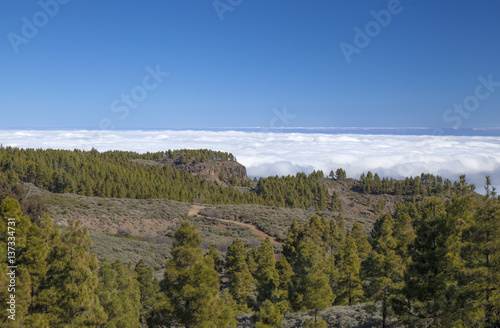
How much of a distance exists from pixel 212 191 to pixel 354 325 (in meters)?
113

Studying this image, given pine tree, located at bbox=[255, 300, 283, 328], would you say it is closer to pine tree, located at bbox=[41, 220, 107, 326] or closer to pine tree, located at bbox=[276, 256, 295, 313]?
pine tree, located at bbox=[276, 256, 295, 313]

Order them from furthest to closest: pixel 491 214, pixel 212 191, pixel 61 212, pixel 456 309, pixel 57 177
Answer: pixel 212 191, pixel 57 177, pixel 61 212, pixel 491 214, pixel 456 309

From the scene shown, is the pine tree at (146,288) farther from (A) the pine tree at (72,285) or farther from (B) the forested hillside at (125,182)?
(B) the forested hillside at (125,182)

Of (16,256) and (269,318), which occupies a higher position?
(16,256)

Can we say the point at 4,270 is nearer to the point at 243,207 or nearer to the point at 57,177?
the point at 243,207

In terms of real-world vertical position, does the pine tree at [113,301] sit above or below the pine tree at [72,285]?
below

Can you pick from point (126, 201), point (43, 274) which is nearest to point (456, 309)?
point (43, 274)

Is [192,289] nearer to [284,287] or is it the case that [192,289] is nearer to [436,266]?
[436,266]

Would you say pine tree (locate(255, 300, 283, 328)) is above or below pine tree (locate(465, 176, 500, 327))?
below

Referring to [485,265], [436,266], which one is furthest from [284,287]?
[485,265]

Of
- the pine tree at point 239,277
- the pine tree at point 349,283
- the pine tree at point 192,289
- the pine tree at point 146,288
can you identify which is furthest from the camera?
the pine tree at point 239,277

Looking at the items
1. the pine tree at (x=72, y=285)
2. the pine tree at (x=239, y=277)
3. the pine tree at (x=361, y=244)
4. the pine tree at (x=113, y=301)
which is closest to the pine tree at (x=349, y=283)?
the pine tree at (x=361, y=244)

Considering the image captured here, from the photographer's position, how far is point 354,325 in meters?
21.5

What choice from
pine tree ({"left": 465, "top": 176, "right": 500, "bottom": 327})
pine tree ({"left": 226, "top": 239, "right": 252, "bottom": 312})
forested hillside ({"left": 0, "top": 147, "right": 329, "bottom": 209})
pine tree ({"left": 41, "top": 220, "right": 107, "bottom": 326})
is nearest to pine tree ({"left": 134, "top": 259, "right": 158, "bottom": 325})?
pine tree ({"left": 226, "top": 239, "right": 252, "bottom": 312})
